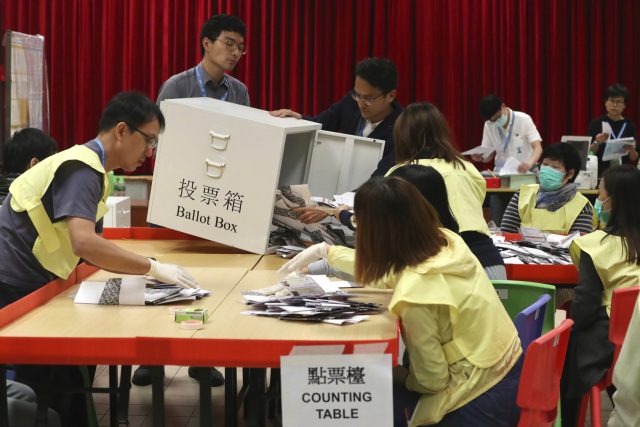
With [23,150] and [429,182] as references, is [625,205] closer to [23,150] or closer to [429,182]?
[429,182]

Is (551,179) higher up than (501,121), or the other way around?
(501,121)

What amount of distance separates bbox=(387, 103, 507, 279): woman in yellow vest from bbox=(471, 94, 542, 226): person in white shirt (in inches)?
164

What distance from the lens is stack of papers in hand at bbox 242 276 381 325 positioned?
233cm

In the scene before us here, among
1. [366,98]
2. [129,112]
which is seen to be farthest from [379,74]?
[129,112]

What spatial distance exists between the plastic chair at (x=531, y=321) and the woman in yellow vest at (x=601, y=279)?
0.41 meters

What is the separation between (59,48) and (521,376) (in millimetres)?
7252

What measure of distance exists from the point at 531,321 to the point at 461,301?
45cm

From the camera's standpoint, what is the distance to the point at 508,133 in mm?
7566

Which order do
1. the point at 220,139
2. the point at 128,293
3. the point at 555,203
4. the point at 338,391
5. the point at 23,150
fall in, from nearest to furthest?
the point at 338,391 → the point at 128,293 → the point at 220,139 → the point at 23,150 → the point at 555,203

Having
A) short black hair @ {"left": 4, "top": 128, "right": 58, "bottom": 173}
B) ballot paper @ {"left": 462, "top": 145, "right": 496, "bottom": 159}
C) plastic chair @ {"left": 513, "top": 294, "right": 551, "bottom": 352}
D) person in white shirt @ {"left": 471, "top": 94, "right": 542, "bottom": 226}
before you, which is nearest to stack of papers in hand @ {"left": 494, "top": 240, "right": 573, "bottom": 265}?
plastic chair @ {"left": 513, "top": 294, "right": 551, "bottom": 352}

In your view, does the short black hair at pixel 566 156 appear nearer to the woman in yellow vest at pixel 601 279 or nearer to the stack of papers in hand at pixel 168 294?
the woman in yellow vest at pixel 601 279

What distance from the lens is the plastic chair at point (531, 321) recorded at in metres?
2.50

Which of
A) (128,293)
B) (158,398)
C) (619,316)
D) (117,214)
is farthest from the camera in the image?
(117,214)

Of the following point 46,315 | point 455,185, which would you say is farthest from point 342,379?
point 455,185
